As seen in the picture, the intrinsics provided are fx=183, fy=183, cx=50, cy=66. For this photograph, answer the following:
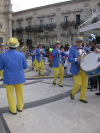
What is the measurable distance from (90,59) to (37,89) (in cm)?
263

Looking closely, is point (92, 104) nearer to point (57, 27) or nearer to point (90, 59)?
point (90, 59)

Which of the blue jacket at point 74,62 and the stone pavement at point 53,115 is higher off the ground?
the blue jacket at point 74,62

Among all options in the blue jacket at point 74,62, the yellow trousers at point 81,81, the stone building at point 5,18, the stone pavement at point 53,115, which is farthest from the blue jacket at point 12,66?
the stone building at point 5,18

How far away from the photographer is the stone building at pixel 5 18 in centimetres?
3522

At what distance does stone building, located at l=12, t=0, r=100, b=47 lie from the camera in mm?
32156

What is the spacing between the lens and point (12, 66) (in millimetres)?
4281

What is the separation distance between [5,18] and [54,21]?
9627 millimetres

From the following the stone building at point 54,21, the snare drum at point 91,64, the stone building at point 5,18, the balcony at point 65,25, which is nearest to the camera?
the snare drum at point 91,64

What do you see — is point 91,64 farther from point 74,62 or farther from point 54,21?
point 54,21

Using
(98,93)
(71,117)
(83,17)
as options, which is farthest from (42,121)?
(83,17)

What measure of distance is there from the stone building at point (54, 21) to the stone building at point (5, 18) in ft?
14.1

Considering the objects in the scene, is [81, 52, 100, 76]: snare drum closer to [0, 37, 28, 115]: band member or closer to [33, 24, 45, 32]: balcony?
[0, 37, 28, 115]: band member

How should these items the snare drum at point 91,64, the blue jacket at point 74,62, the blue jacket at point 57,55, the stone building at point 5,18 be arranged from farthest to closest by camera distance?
the stone building at point 5,18, the blue jacket at point 57,55, the blue jacket at point 74,62, the snare drum at point 91,64

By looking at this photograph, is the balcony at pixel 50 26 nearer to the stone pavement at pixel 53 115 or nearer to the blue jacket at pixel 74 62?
the stone pavement at pixel 53 115
